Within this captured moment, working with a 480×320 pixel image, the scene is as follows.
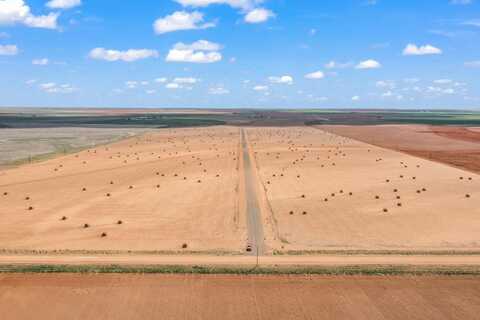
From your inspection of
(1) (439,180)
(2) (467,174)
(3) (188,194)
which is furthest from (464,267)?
(2) (467,174)

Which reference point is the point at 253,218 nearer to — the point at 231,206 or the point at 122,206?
the point at 231,206

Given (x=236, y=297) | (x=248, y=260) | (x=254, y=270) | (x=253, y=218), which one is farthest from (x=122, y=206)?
(x=236, y=297)

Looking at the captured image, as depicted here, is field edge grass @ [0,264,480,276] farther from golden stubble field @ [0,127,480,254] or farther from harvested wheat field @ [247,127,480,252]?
harvested wheat field @ [247,127,480,252]

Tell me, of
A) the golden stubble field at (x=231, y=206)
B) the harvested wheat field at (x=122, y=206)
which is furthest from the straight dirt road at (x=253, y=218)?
the harvested wheat field at (x=122, y=206)

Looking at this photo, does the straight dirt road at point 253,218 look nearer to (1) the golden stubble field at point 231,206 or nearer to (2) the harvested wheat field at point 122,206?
(1) the golden stubble field at point 231,206

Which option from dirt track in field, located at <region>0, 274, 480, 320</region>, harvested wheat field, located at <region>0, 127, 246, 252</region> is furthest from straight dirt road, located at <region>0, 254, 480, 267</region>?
dirt track in field, located at <region>0, 274, 480, 320</region>

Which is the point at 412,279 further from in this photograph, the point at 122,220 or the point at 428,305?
the point at 122,220
